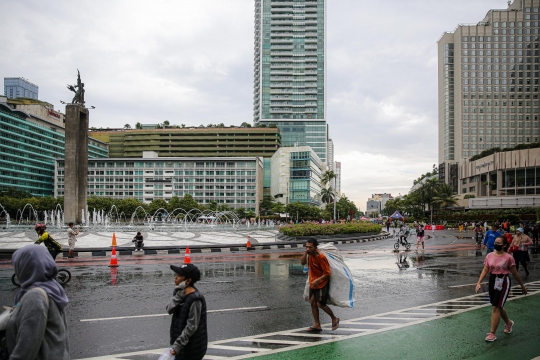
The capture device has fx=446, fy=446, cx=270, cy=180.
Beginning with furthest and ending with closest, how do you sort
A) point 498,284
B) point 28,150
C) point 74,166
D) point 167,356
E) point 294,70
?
point 294,70 < point 28,150 < point 74,166 < point 498,284 < point 167,356

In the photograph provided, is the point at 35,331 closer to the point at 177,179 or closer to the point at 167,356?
the point at 167,356

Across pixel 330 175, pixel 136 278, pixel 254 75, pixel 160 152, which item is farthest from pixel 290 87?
pixel 136 278

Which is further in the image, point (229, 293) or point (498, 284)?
point (229, 293)

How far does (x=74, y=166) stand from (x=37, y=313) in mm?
47386

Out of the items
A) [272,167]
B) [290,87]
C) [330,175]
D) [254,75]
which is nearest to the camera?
[330,175]

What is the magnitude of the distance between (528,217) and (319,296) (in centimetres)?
7847

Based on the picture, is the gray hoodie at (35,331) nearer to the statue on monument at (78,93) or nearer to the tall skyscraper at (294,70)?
the statue on monument at (78,93)

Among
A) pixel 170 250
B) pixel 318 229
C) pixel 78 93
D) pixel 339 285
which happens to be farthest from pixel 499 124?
pixel 339 285

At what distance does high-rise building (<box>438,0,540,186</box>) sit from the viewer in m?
140

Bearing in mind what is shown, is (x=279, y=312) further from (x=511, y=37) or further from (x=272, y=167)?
(x=511, y=37)

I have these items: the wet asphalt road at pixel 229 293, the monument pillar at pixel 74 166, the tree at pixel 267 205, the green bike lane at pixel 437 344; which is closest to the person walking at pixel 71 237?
the wet asphalt road at pixel 229 293

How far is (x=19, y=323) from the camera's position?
3.53 m

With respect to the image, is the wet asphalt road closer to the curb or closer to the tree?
the curb

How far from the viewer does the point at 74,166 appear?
4697cm
